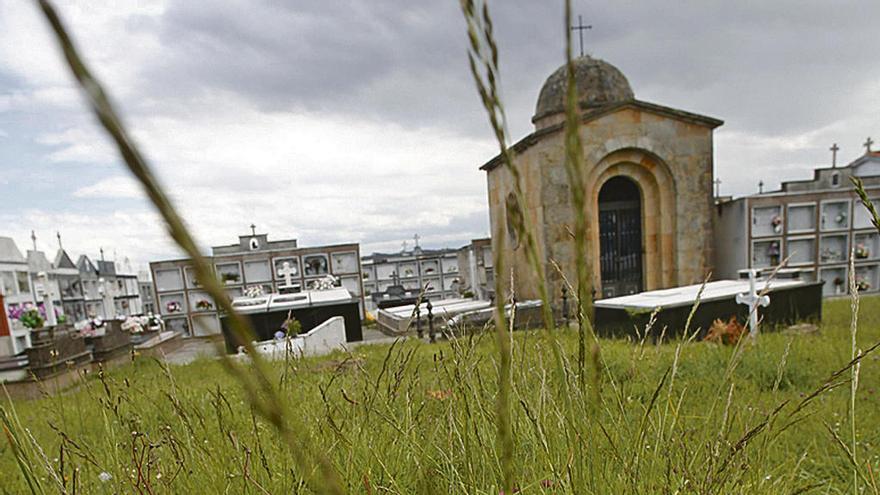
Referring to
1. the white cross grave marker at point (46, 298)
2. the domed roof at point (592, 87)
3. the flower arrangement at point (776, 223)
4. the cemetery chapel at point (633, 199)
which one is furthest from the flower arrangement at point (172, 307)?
the flower arrangement at point (776, 223)

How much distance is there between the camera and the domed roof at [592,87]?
11977 mm

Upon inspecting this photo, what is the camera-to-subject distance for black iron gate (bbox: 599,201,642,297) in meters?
11.5

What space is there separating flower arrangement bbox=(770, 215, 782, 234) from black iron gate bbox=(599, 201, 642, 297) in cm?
457

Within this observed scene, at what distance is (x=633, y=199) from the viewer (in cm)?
1162

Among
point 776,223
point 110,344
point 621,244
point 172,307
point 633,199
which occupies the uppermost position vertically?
point 633,199

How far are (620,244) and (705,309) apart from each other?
15.9 ft

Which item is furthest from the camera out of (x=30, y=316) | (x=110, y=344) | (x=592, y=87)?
(x=592, y=87)

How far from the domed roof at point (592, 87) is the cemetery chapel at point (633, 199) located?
23.7 inches

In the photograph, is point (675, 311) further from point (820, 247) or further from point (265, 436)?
point (820, 247)

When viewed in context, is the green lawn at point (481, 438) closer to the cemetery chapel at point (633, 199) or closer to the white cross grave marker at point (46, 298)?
the cemetery chapel at point (633, 199)

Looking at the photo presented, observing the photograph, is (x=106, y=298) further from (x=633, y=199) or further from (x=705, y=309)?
(x=705, y=309)

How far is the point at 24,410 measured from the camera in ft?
17.4

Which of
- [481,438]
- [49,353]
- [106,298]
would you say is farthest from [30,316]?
[106,298]

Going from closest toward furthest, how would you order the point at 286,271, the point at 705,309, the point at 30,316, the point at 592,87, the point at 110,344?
the point at 705,309
the point at 110,344
the point at 30,316
the point at 592,87
the point at 286,271
